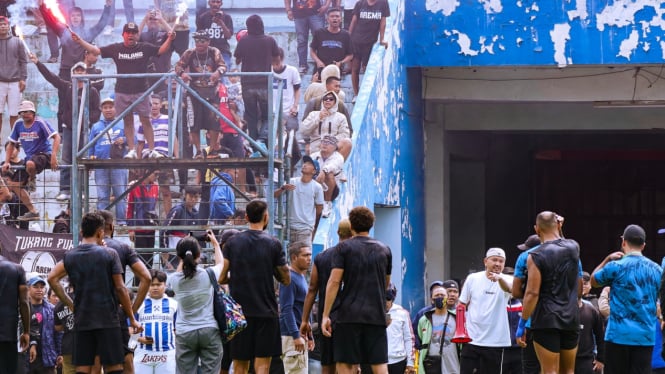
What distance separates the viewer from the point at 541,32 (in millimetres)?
20047

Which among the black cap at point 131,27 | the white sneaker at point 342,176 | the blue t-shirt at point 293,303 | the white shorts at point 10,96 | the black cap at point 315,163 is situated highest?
the black cap at point 131,27

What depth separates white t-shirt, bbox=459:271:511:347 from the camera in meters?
13.8

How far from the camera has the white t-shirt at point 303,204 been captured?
49.5ft

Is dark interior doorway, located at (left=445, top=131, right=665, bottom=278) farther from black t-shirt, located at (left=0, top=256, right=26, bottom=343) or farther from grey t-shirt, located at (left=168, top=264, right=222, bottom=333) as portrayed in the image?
black t-shirt, located at (left=0, top=256, right=26, bottom=343)

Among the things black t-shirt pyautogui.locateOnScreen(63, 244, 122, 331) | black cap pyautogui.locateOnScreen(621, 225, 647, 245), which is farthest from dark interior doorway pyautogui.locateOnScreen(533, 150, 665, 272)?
black t-shirt pyautogui.locateOnScreen(63, 244, 122, 331)

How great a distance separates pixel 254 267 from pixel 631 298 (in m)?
3.42

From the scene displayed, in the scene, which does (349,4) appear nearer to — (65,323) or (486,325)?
(486,325)

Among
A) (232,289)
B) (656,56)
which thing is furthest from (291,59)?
(232,289)

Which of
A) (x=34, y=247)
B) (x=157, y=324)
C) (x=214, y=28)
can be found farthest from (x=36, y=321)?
(x=214, y=28)

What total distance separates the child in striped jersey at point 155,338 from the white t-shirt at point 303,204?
114 inches

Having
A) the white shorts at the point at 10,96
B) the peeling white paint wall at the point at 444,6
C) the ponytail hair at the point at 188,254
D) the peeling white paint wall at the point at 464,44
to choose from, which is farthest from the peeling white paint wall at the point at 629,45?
the ponytail hair at the point at 188,254

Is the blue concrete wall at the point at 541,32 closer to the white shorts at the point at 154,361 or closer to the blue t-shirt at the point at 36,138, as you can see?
the blue t-shirt at the point at 36,138

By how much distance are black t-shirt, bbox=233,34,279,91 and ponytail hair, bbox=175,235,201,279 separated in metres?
7.93

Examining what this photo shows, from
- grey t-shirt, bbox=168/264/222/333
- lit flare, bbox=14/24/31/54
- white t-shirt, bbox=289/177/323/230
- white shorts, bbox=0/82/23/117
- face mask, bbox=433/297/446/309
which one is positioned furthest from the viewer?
lit flare, bbox=14/24/31/54
